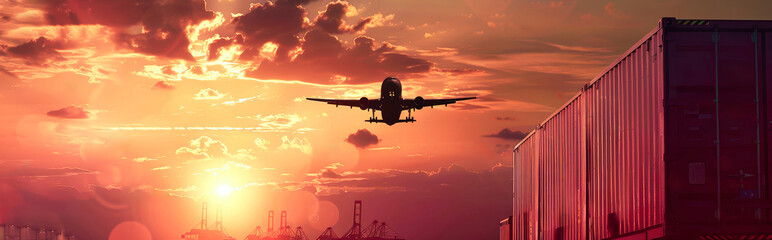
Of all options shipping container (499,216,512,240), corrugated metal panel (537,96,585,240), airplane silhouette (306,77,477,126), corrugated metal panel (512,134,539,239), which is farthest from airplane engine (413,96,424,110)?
corrugated metal panel (537,96,585,240)

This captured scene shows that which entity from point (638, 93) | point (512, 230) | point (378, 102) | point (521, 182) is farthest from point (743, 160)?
point (378, 102)

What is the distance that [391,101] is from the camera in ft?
187

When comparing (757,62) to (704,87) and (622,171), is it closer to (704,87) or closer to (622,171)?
(704,87)

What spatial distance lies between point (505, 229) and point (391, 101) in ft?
72.6

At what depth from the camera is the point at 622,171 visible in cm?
1633

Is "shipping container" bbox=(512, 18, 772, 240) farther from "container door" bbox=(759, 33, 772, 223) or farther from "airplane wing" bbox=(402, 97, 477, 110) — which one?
"airplane wing" bbox=(402, 97, 477, 110)

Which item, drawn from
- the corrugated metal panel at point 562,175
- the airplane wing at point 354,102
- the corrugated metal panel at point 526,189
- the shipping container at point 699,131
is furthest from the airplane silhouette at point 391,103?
the shipping container at point 699,131

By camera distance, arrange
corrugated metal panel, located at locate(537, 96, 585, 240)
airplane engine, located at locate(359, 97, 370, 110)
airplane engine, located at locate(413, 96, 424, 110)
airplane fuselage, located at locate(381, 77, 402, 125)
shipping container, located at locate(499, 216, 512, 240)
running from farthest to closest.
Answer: airplane engine, located at locate(413, 96, 424, 110) < airplane fuselage, located at locate(381, 77, 402, 125) < airplane engine, located at locate(359, 97, 370, 110) < shipping container, located at locate(499, 216, 512, 240) < corrugated metal panel, located at locate(537, 96, 585, 240)

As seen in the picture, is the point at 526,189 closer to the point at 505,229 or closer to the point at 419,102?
the point at 505,229

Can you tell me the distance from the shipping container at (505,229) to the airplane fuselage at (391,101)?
19.6 metres

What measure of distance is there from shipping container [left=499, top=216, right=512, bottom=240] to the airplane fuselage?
19588 millimetres

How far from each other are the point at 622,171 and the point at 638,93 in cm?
176

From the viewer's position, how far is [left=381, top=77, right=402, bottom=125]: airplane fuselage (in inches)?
2244

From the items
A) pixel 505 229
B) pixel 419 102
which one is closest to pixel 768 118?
pixel 505 229
